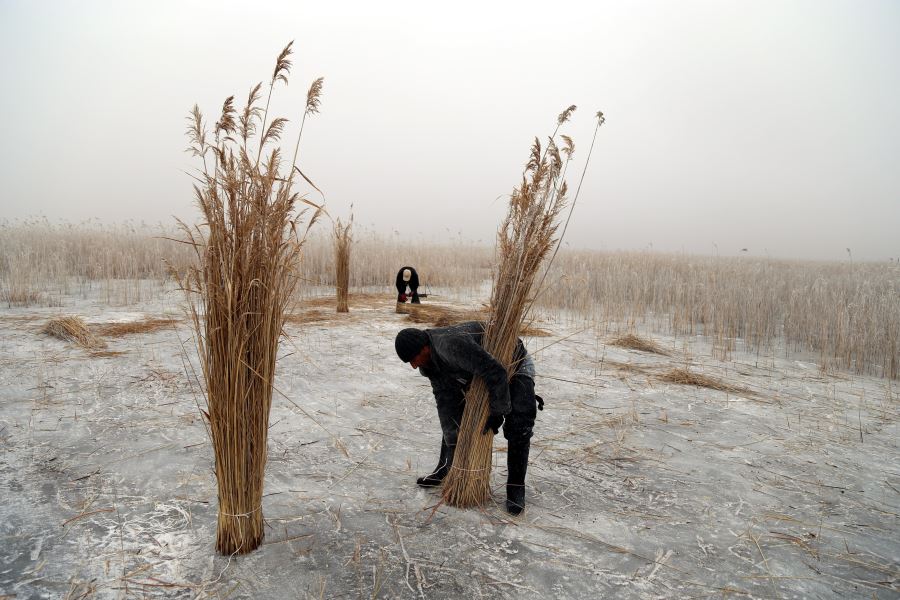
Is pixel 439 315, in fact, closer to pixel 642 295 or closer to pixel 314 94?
pixel 642 295

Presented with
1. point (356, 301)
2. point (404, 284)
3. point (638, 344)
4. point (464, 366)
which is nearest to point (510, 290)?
point (464, 366)

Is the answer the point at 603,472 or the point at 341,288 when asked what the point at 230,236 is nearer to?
the point at 603,472

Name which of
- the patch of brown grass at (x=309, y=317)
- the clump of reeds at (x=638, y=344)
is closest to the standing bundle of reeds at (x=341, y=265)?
the patch of brown grass at (x=309, y=317)

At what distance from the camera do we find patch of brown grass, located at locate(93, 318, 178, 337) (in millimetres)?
4941

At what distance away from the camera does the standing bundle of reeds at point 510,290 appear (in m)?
2.02

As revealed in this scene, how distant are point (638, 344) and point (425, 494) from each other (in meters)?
3.84

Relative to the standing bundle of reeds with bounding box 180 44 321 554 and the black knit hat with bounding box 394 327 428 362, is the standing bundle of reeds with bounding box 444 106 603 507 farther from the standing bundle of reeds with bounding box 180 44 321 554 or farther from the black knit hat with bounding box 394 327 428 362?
the standing bundle of reeds with bounding box 180 44 321 554

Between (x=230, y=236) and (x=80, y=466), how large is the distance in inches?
65.6

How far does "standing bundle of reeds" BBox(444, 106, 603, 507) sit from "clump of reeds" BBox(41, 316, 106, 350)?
12.2 feet

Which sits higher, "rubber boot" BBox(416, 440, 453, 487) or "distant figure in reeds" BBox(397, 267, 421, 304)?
"distant figure in reeds" BBox(397, 267, 421, 304)

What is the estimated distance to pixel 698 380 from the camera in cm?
426

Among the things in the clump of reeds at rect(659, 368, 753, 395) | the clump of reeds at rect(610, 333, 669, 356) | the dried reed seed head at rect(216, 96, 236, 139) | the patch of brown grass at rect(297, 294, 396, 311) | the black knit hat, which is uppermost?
the dried reed seed head at rect(216, 96, 236, 139)

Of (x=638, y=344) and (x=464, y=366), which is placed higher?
(x=464, y=366)

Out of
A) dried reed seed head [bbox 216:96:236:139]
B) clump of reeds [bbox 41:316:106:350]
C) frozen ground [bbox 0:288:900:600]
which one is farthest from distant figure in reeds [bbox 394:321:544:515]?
clump of reeds [bbox 41:316:106:350]
